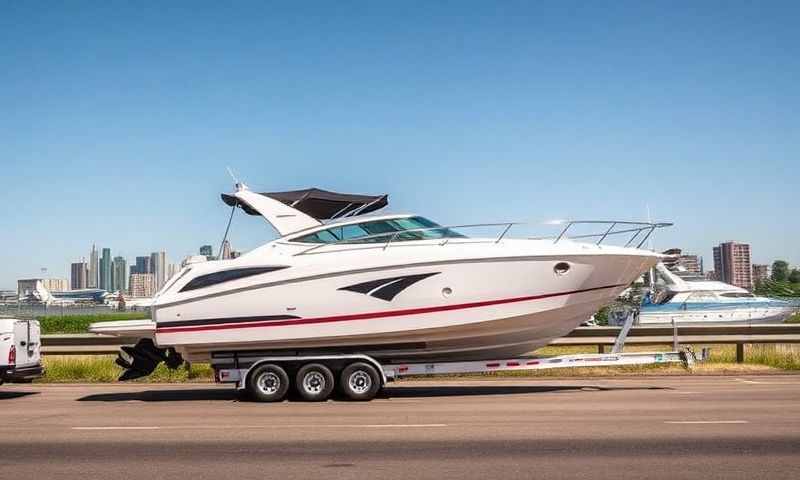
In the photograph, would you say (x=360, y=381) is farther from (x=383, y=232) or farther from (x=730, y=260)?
(x=730, y=260)

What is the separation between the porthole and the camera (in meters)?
13.8

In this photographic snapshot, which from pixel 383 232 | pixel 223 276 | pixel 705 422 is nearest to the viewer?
pixel 705 422

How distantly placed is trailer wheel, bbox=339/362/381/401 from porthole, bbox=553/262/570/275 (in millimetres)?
3545

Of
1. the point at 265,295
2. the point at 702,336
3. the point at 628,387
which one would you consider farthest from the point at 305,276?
the point at 702,336

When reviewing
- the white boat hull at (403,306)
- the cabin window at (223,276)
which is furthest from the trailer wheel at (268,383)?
the cabin window at (223,276)

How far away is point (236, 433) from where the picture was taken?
32.5ft

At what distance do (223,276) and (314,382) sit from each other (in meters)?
2.45

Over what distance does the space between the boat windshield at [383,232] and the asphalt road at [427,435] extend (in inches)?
112

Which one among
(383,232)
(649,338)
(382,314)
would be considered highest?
(383,232)

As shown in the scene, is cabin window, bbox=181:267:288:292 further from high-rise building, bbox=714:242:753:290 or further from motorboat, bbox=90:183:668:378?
high-rise building, bbox=714:242:753:290

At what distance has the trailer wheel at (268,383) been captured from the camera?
45.4ft

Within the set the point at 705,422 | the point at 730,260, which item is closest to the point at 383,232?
the point at 705,422

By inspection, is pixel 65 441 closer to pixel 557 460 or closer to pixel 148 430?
pixel 148 430

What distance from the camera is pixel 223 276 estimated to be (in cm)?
1413
